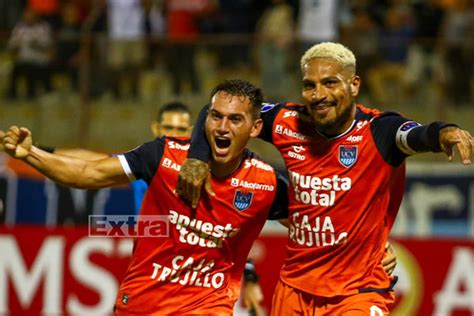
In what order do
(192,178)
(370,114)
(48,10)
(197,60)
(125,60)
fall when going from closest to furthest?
(192,178) → (370,114) → (125,60) → (197,60) → (48,10)

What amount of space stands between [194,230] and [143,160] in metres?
0.51

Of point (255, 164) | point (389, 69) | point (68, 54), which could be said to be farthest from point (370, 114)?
point (68, 54)

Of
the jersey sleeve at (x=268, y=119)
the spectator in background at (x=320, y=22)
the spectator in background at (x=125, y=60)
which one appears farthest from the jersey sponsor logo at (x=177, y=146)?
the spectator in background at (x=125, y=60)

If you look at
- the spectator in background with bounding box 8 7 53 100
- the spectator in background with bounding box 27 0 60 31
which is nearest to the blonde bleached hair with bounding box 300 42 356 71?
the spectator in background with bounding box 8 7 53 100

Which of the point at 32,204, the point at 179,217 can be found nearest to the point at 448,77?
the point at 32,204

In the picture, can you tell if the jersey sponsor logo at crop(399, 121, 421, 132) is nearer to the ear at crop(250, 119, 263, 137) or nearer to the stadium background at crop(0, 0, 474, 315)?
the ear at crop(250, 119, 263, 137)

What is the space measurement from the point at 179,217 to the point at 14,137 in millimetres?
1091

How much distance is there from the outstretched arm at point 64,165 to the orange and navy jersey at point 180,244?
0.12 m

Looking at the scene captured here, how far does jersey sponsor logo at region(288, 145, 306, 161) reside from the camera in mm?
6297

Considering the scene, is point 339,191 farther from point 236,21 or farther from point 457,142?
point 236,21

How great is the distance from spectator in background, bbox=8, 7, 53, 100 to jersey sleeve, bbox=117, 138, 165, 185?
25.3ft

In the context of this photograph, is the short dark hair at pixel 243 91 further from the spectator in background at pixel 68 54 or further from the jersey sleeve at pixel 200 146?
the spectator in background at pixel 68 54

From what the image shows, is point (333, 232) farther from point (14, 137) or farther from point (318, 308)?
point (14, 137)

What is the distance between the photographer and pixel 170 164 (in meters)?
5.97
